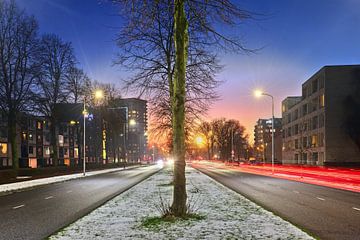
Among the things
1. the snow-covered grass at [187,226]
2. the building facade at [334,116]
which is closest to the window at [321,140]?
the building facade at [334,116]

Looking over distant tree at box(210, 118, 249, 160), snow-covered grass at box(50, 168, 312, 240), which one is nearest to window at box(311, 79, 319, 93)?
distant tree at box(210, 118, 249, 160)

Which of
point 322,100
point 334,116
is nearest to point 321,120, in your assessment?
point 334,116

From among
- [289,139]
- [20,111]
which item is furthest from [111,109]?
[289,139]

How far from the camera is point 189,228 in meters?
9.21

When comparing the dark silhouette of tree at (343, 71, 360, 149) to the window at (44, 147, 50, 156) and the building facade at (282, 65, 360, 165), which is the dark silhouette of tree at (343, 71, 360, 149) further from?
the window at (44, 147, 50, 156)

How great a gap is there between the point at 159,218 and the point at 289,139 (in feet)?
294

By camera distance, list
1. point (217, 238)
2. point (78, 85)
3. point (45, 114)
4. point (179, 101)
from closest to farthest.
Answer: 1. point (217, 238)
2. point (179, 101)
3. point (45, 114)
4. point (78, 85)

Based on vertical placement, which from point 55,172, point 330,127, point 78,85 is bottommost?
point 55,172

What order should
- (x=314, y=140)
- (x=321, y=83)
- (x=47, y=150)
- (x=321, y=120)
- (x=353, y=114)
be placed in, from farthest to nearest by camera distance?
(x=47, y=150) → (x=314, y=140) → (x=321, y=83) → (x=321, y=120) → (x=353, y=114)

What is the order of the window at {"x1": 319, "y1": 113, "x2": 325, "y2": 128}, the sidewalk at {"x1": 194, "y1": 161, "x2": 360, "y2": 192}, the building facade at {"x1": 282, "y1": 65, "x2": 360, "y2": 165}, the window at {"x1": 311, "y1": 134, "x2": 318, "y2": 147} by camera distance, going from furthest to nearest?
1. the window at {"x1": 311, "y1": 134, "x2": 318, "y2": 147}
2. the window at {"x1": 319, "y1": 113, "x2": 325, "y2": 128}
3. the building facade at {"x1": 282, "y1": 65, "x2": 360, "y2": 165}
4. the sidewalk at {"x1": 194, "y1": 161, "x2": 360, "y2": 192}

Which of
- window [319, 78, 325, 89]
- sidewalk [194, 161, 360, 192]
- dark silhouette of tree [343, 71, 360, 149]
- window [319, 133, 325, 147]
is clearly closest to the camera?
sidewalk [194, 161, 360, 192]

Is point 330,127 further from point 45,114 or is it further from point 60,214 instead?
point 60,214

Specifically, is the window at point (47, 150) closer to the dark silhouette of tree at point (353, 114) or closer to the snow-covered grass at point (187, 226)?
the dark silhouette of tree at point (353, 114)

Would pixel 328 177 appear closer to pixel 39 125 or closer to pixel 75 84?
pixel 75 84
